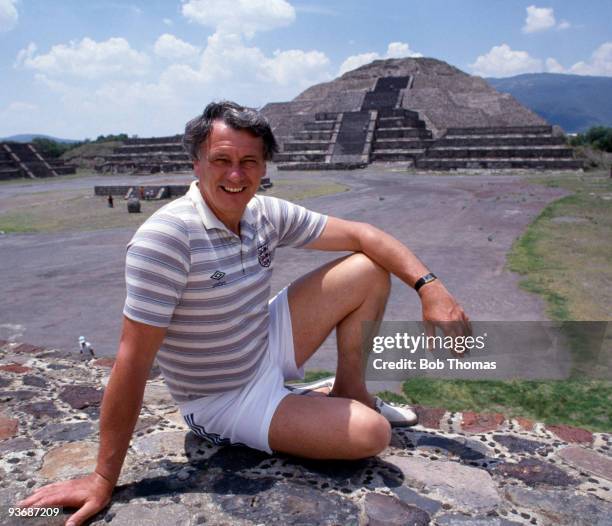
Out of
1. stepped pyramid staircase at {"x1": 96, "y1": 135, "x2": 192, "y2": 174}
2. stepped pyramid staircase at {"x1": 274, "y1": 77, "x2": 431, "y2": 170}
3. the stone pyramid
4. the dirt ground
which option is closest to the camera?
the dirt ground

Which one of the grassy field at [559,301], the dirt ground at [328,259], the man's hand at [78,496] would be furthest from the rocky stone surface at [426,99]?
the man's hand at [78,496]

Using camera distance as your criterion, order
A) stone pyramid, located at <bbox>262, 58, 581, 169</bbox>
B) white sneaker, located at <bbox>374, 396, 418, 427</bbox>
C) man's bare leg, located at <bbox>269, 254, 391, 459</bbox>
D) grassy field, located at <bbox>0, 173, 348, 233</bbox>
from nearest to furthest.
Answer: man's bare leg, located at <bbox>269, 254, 391, 459</bbox> → white sneaker, located at <bbox>374, 396, 418, 427</bbox> → grassy field, located at <bbox>0, 173, 348, 233</bbox> → stone pyramid, located at <bbox>262, 58, 581, 169</bbox>

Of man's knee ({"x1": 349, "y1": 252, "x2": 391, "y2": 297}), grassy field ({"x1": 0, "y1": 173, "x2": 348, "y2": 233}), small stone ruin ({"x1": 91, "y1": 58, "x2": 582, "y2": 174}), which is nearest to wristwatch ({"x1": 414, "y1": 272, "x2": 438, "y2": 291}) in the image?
man's knee ({"x1": 349, "y1": 252, "x2": 391, "y2": 297})

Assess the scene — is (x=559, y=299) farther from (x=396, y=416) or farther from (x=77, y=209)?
(x=77, y=209)

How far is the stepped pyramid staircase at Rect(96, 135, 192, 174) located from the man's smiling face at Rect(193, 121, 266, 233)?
31.1 m

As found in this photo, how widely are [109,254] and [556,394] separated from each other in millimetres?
7484

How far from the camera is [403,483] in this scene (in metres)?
2.18

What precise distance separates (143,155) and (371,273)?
36.9 meters

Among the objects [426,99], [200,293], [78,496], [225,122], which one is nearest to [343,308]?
[200,293]

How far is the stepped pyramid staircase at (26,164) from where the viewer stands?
34.4 m

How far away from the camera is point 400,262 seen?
261 centimetres

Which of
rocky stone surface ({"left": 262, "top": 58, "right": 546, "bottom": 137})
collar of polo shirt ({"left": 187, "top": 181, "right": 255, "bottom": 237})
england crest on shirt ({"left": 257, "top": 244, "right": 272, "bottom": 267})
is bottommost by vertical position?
england crest on shirt ({"left": 257, "top": 244, "right": 272, "bottom": 267})

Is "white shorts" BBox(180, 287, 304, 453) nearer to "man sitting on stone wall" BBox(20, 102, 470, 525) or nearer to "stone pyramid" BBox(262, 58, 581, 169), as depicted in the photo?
"man sitting on stone wall" BBox(20, 102, 470, 525)

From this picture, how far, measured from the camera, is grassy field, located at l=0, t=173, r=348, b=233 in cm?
1330
